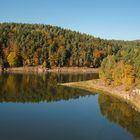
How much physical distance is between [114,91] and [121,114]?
1269 inches

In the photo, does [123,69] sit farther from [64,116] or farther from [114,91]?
[64,116]

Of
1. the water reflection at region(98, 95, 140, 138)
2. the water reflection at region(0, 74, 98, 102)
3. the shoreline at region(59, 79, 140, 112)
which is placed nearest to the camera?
the water reflection at region(98, 95, 140, 138)

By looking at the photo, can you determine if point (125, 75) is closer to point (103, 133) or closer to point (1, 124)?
point (103, 133)

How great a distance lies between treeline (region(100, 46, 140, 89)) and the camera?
105688 millimetres

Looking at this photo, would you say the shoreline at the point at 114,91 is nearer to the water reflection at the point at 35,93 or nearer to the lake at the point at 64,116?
the lake at the point at 64,116

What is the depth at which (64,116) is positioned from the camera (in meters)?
77.3

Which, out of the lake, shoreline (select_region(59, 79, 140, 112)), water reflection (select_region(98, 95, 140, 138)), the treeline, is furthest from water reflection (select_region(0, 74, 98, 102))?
water reflection (select_region(98, 95, 140, 138))

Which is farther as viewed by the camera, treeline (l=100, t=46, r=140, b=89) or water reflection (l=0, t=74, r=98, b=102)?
treeline (l=100, t=46, r=140, b=89)

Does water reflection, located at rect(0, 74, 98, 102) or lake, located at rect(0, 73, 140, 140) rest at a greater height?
water reflection, located at rect(0, 74, 98, 102)

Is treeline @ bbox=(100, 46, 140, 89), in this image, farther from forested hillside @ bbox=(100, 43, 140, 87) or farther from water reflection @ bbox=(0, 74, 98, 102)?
water reflection @ bbox=(0, 74, 98, 102)

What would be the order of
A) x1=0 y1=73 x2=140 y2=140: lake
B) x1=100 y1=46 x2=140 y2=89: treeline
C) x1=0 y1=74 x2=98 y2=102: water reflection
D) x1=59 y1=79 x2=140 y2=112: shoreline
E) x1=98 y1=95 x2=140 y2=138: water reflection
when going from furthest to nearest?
1. x1=100 y1=46 x2=140 y2=89: treeline
2. x1=0 y1=74 x2=98 y2=102: water reflection
3. x1=59 y1=79 x2=140 y2=112: shoreline
4. x1=98 y1=95 x2=140 y2=138: water reflection
5. x1=0 y1=73 x2=140 y2=140: lake

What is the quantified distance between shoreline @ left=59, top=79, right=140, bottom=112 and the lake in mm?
3056

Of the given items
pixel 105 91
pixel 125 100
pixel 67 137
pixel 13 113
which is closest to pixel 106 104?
pixel 125 100

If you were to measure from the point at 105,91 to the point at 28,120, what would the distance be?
53425mm
